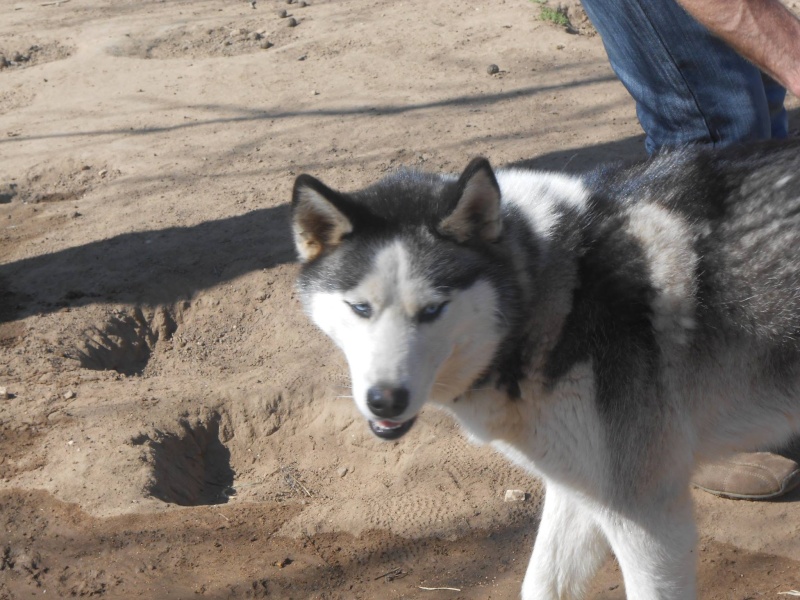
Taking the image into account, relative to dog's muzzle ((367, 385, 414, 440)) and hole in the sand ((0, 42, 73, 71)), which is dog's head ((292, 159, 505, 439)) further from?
hole in the sand ((0, 42, 73, 71))

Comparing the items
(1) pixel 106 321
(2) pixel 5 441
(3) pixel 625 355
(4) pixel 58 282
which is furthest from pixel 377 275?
(4) pixel 58 282

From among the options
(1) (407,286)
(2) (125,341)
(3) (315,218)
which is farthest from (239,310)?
(1) (407,286)

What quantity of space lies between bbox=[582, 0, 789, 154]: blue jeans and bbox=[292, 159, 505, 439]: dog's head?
0.97 metres

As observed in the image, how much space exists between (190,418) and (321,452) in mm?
675

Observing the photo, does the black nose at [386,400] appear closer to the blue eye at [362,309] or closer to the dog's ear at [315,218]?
the blue eye at [362,309]

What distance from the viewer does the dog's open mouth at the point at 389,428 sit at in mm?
Result: 2443

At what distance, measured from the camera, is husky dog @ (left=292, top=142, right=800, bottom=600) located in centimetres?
244

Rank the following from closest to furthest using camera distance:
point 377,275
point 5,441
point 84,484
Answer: point 377,275, point 84,484, point 5,441

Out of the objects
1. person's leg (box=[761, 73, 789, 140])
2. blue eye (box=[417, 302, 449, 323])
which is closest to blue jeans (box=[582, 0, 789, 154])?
person's leg (box=[761, 73, 789, 140])

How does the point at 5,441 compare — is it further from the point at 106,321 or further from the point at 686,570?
the point at 686,570

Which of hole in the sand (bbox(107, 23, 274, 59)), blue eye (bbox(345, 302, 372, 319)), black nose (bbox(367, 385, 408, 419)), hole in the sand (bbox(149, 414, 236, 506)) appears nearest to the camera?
black nose (bbox(367, 385, 408, 419))

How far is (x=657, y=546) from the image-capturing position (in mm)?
2570

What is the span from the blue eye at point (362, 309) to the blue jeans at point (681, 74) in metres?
1.28

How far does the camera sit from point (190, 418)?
4.25 metres
